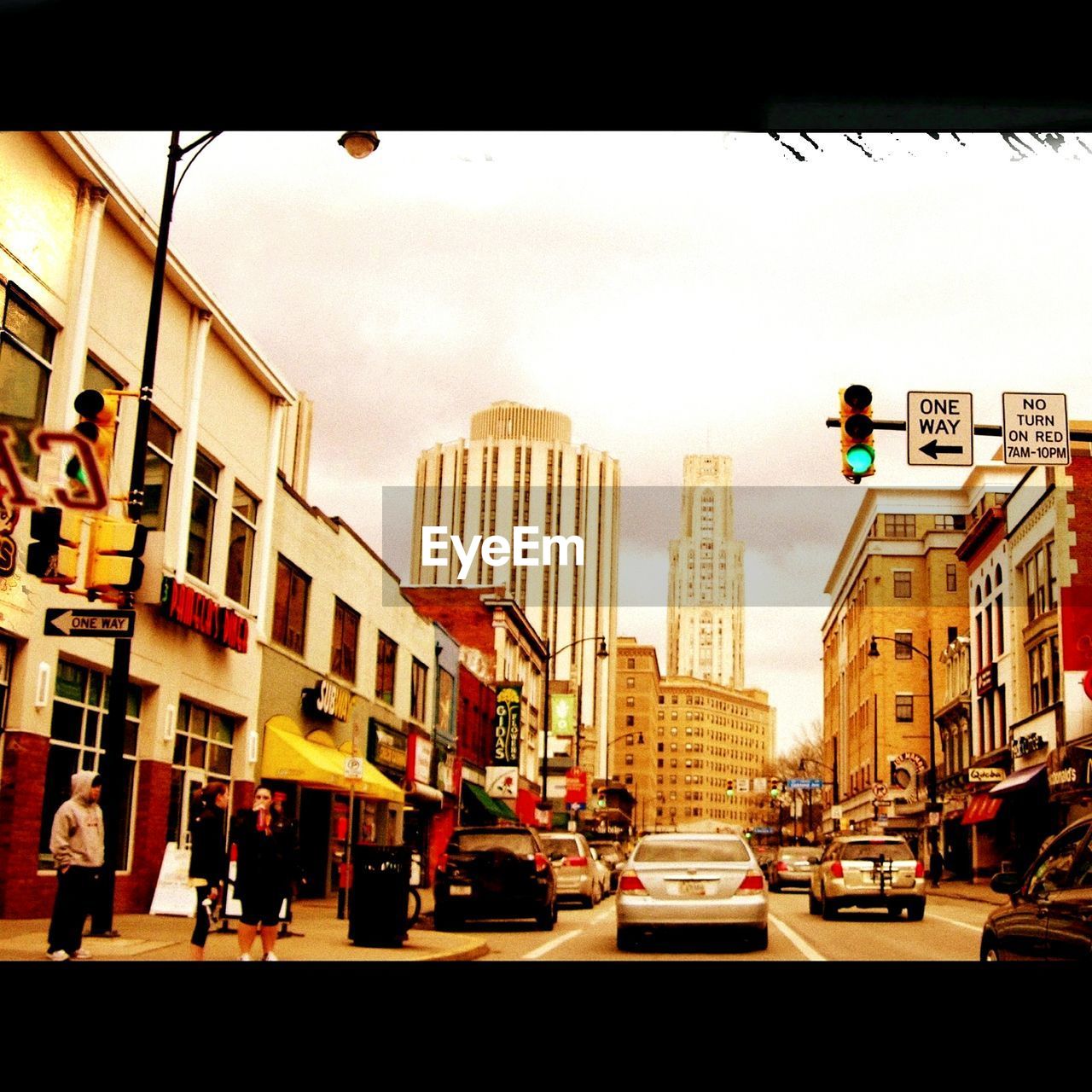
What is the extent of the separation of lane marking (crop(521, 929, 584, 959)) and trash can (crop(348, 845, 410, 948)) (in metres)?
1.60

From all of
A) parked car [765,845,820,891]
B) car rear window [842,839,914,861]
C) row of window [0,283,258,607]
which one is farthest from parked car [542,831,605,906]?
parked car [765,845,820,891]

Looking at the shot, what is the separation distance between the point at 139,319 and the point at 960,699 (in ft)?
155

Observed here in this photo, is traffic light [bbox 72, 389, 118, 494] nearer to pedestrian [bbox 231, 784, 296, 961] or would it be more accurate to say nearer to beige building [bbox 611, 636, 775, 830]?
pedestrian [bbox 231, 784, 296, 961]

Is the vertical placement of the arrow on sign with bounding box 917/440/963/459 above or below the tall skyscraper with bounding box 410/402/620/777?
below

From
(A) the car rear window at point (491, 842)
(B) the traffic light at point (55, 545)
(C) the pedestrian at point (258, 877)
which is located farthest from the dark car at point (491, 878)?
(B) the traffic light at point (55, 545)

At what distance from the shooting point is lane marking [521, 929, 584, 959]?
17.3 metres

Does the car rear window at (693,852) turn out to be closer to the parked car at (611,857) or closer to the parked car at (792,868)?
the parked car at (792,868)

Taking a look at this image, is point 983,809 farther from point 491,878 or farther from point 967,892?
point 491,878

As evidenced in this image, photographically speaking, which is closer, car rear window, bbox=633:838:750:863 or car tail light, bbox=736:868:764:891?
car tail light, bbox=736:868:764:891

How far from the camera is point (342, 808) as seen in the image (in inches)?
1270
